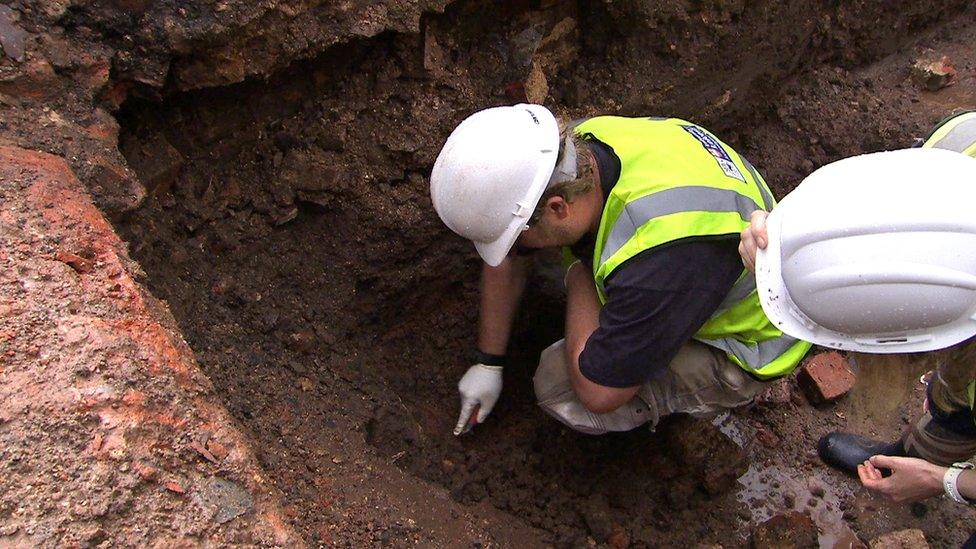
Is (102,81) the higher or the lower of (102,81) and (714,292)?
the higher

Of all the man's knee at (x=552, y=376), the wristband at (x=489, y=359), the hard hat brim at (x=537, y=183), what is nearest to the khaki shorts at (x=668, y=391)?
the man's knee at (x=552, y=376)

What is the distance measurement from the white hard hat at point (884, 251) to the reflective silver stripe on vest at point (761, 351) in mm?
421

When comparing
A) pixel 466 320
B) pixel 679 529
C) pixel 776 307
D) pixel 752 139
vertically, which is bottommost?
pixel 679 529

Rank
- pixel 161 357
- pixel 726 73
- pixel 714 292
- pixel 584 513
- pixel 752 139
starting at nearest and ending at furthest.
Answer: pixel 161 357, pixel 714 292, pixel 584 513, pixel 726 73, pixel 752 139

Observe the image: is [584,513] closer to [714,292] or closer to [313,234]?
[714,292]

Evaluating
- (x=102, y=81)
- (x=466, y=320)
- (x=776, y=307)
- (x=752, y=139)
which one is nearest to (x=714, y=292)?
(x=776, y=307)

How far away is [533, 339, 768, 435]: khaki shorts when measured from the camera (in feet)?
8.12

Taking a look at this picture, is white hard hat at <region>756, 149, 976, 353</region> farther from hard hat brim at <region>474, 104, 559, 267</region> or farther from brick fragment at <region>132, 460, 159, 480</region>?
brick fragment at <region>132, 460, 159, 480</region>

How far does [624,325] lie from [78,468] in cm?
132

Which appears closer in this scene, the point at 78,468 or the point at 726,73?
the point at 78,468

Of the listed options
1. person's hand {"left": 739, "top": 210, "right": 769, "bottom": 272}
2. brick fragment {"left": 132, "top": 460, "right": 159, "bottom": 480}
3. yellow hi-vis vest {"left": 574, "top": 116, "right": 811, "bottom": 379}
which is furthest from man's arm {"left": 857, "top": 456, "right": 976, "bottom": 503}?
brick fragment {"left": 132, "top": 460, "right": 159, "bottom": 480}

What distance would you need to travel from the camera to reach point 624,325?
210 centimetres

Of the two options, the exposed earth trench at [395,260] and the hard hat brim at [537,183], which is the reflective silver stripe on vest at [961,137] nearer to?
the hard hat brim at [537,183]

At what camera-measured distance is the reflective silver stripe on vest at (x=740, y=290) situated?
7.37ft
